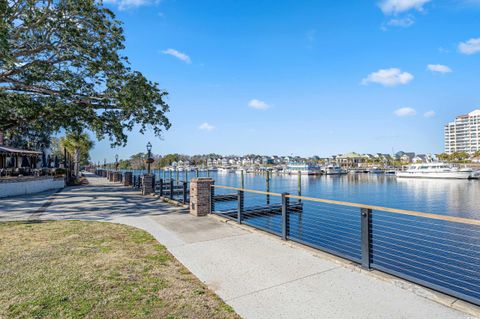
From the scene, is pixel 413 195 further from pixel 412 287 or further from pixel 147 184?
pixel 412 287

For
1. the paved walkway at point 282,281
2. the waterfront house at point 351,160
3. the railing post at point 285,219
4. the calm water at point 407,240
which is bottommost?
the calm water at point 407,240

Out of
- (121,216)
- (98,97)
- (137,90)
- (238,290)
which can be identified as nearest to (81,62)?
(98,97)

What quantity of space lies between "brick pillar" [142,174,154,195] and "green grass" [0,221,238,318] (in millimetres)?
9993

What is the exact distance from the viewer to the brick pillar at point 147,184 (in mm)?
16602

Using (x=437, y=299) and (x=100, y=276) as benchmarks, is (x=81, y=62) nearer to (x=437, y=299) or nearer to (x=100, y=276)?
(x=100, y=276)

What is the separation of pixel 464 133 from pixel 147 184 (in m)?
186

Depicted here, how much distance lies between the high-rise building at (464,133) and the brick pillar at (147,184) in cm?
17110

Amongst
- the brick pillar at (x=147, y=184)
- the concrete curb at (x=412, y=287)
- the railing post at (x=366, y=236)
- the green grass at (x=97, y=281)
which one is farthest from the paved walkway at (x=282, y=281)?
the brick pillar at (x=147, y=184)

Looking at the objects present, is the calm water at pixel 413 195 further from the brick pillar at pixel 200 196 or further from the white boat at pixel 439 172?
the white boat at pixel 439 172

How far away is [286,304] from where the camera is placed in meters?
3.46

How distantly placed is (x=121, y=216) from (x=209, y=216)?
3.12 meters

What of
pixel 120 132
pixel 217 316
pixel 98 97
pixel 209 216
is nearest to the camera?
pixel 217 316

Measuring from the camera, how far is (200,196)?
9367 mm

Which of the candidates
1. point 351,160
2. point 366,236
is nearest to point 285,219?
point 366,236
